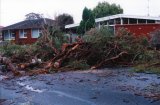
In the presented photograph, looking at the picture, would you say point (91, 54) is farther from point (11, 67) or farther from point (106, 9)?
point (106, 9)

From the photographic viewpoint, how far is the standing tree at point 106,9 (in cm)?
5346

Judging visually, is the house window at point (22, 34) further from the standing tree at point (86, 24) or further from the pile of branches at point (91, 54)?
the pile of branches at point (91, 54)

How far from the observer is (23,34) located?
4041 cm

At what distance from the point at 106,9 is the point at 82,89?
151 feet

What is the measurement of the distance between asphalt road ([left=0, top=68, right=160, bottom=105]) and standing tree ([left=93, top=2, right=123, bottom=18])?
137ft

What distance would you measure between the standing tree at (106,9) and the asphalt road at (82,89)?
41.8 metres

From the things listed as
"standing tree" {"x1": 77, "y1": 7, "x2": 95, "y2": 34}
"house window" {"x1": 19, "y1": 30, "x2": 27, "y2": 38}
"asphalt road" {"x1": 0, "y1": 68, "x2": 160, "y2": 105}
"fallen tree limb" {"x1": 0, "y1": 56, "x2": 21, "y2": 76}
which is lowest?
"asphalt road" {"x1": 0, "y1": 68, "x2": 160, "y2": 105}

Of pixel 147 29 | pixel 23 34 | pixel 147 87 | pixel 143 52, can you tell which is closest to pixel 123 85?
pixel 147 87

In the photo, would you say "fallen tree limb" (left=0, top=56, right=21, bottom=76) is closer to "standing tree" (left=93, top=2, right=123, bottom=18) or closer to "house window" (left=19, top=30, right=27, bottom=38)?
"house window" (left=19, top=30, right=27, bottom=38)

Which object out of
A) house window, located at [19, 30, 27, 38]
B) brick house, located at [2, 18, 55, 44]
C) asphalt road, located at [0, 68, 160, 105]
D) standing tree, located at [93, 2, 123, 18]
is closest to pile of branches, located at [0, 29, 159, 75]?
asphalt road, located at [0, 68, 160, 105]

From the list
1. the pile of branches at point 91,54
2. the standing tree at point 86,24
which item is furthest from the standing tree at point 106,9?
the pile of branches at point 91,54

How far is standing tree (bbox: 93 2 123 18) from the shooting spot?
53456 millimetres

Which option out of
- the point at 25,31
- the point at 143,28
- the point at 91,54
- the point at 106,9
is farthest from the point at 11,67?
the point at 106,9

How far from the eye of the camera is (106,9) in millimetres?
54000
